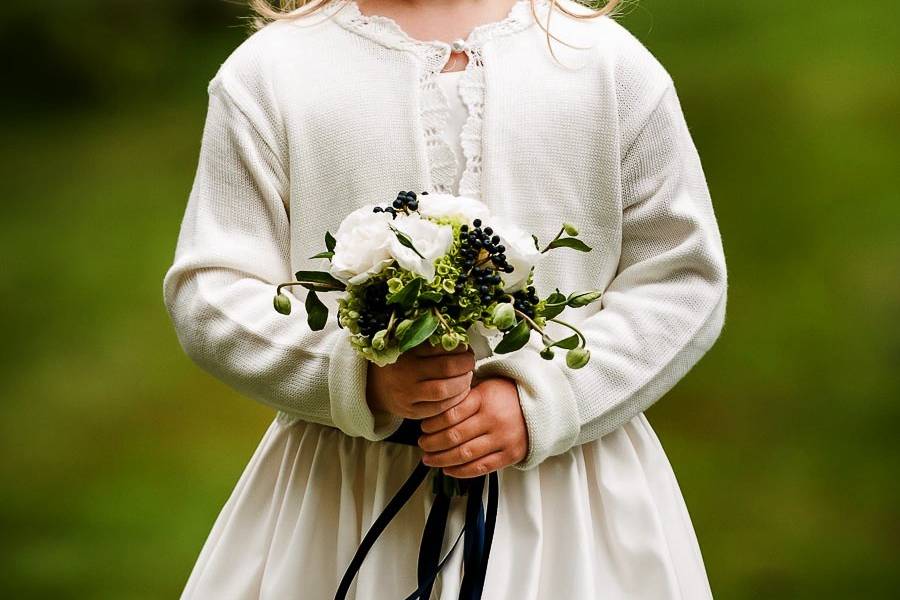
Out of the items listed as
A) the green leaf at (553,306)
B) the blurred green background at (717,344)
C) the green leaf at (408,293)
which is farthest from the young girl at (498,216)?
the blurred green background at (717,344)

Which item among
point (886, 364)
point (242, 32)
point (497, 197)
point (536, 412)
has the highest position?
point (497, 197)

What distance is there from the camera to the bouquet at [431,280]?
0.95 m

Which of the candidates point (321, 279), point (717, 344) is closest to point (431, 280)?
point (321, 279)

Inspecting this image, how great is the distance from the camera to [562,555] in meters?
1.17

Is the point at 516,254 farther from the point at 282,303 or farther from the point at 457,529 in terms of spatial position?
the point at 457,529

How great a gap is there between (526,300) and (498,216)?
0.17 m

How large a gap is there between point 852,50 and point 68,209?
2.70 metres

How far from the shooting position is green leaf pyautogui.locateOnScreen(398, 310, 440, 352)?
3.09 feet

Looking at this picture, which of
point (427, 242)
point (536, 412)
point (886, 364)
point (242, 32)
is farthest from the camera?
point (242, 32)

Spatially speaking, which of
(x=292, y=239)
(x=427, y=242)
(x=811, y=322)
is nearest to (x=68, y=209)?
(x=811, y=322)

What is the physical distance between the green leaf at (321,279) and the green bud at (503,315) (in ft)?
0.44

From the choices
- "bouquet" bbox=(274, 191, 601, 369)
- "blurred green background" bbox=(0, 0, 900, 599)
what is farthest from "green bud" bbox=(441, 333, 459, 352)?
"blurred green background" bbox=(0, 0, 900, 599)

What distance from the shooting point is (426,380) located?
3.42ft

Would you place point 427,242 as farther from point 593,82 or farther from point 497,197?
point 593,82
